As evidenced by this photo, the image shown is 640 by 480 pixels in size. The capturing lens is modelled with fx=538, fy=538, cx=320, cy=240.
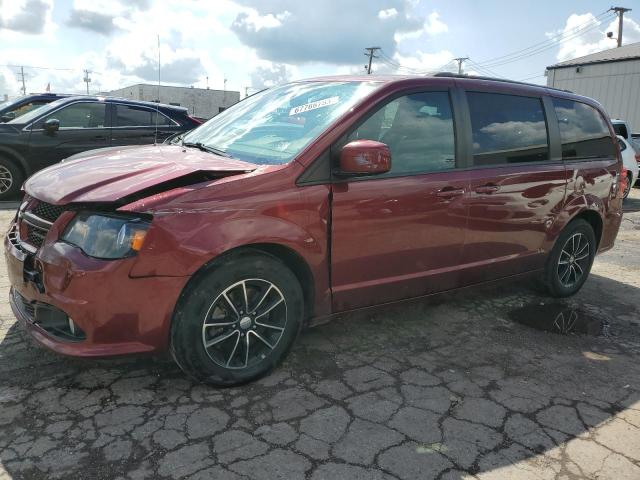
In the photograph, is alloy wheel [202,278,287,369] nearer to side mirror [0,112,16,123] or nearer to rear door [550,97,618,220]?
rear door [550,97,618,220]

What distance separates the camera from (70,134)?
841cm

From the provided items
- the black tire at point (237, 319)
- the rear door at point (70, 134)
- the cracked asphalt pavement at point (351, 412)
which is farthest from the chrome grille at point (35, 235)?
the rear door at point (70, 134)

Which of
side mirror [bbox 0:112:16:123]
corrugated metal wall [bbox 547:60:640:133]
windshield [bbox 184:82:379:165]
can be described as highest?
corrugated metal wall [bbox 547:60:640:133]

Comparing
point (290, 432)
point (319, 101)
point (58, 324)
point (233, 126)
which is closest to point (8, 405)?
point (58, 324)

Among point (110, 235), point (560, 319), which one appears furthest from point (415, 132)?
point (560, 319)

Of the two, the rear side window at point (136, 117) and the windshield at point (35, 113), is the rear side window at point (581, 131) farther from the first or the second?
the windshield at point (35, 113)

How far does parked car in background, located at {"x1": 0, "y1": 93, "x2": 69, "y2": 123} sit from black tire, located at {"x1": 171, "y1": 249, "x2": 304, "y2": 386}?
748cm

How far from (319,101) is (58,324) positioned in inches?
79.4

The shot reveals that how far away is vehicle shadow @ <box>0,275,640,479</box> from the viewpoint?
238 centimetres

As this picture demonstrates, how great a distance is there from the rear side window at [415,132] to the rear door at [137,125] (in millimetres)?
6057

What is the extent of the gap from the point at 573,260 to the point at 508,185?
144 centimetres

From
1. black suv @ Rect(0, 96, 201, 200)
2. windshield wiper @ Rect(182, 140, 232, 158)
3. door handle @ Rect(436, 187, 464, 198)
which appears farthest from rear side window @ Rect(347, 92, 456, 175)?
black suv @ Rect(0, 96, 201, 200)

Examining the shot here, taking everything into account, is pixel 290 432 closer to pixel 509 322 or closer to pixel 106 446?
pixel 106 446

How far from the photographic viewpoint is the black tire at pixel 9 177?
26.8ft
